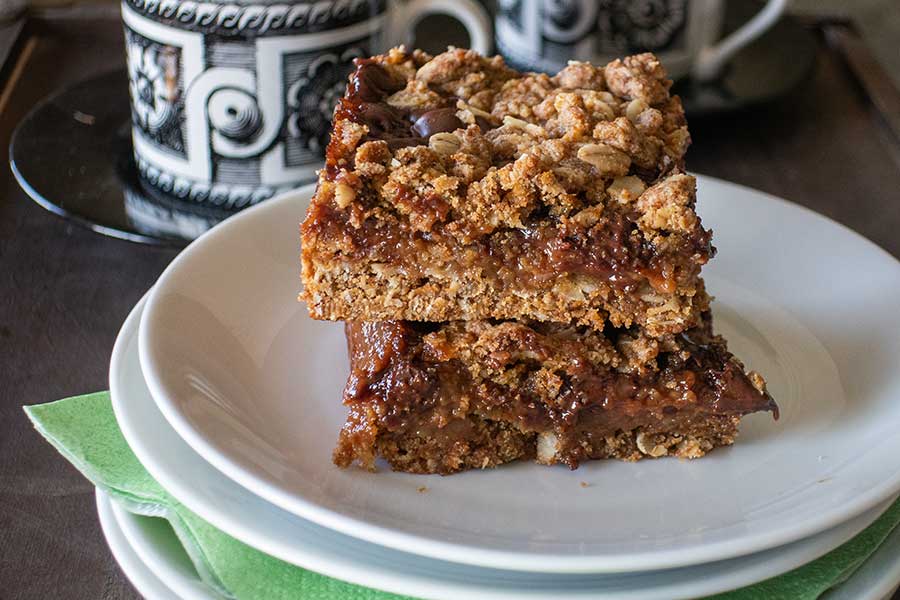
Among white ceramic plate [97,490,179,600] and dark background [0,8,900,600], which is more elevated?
white ceramic plate [97,490,179,600]

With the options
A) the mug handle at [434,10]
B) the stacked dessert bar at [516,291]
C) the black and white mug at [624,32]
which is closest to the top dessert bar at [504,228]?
the stacked dessert bar at [516,291]

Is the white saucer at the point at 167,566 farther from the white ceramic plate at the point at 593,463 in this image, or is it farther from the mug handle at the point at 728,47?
the mug handle at the point at 728,47

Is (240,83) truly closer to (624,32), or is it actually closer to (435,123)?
(435,123)

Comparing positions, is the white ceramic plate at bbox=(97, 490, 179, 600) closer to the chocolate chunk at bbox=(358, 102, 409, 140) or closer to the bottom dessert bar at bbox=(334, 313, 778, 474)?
the bottom dessert bar at bbox=(334, 313, 778, 474)

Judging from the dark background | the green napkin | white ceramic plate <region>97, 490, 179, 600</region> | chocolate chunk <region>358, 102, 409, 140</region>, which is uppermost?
chocolate chunk <region>358, 102, 409, 140</region>

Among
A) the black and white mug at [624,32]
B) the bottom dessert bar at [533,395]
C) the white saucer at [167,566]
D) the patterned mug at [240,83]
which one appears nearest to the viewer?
the white saucer at [167,566]

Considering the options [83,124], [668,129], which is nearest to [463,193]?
[668,129]

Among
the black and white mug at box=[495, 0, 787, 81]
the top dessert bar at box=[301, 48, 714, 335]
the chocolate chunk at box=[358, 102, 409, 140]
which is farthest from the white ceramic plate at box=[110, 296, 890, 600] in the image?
the black and white mug at box=[495, 0, 787, 81]
